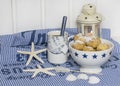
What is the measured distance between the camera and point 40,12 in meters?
1.13

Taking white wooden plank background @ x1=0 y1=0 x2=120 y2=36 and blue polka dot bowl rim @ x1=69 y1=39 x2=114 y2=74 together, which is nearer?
blue polka dot bowl rim @ x1=69 y1=39 x2=114 y2=74

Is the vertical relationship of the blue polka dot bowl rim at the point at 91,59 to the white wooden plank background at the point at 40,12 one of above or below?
below

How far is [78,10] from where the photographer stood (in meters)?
1.16

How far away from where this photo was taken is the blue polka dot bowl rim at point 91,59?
2.67 feet

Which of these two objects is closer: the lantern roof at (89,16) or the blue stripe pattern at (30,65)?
the blue stripe pattern at (30,65)

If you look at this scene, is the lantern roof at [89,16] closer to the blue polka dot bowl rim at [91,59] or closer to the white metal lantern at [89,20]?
the white metal lantern at [89,20]

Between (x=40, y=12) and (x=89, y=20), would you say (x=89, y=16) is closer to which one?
(x=89, y=20)

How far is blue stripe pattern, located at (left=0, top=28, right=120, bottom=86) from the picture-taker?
0.78 meters

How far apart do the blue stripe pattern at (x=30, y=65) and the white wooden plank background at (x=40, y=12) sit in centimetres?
8

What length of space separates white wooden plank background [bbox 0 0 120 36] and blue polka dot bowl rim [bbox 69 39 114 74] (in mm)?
316

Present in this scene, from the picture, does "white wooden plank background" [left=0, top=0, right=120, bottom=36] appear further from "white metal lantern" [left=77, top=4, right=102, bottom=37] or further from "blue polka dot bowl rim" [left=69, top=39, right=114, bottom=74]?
"blue polka dot bowl rim" [left=69, top=39, right=114, bottom=74]

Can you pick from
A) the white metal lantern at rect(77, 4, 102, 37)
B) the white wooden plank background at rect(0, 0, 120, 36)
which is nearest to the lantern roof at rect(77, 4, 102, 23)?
the white metal lantern at rect(77, 4, 102, 37)

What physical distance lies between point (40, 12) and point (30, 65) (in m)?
0.30

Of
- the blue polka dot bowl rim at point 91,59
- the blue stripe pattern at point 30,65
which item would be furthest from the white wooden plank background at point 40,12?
the blue polka dot bowl rim at point 91,59
